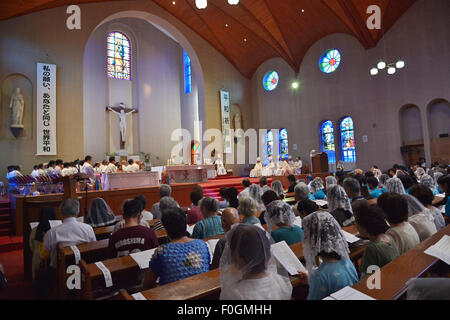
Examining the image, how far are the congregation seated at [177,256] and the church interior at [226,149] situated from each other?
0.4 inches

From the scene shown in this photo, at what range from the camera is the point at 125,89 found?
600 inches

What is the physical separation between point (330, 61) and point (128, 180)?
36.7 feet

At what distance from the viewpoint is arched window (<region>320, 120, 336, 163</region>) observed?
14.0m

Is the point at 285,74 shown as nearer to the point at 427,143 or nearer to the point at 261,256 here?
the point at 427,143

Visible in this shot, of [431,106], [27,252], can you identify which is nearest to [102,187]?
[27,252]

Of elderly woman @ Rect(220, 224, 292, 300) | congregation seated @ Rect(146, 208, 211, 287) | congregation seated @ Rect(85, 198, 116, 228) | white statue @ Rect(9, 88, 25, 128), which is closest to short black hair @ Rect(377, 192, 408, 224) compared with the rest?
elderly woman @ Rect(220, 224, 292, 300)

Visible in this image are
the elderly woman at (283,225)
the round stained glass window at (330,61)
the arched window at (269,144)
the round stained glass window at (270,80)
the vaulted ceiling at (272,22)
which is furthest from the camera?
the arched window at (269,144)

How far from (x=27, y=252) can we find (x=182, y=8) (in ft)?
40.1

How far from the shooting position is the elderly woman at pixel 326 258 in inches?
57.9

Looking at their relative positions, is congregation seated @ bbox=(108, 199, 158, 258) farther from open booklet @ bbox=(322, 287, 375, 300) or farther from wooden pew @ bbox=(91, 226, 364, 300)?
open booklet @ bbox=(322, 287, 375, 300)

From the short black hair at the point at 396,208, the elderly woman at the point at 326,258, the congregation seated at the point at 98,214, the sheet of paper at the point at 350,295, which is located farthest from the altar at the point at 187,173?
the sheet of paper at the point at 350,295

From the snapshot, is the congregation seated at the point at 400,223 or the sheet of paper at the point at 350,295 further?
the congregation seated at the point at 400,223

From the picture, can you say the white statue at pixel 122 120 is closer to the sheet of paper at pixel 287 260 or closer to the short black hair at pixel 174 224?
the short black hair at pixel 174 224
